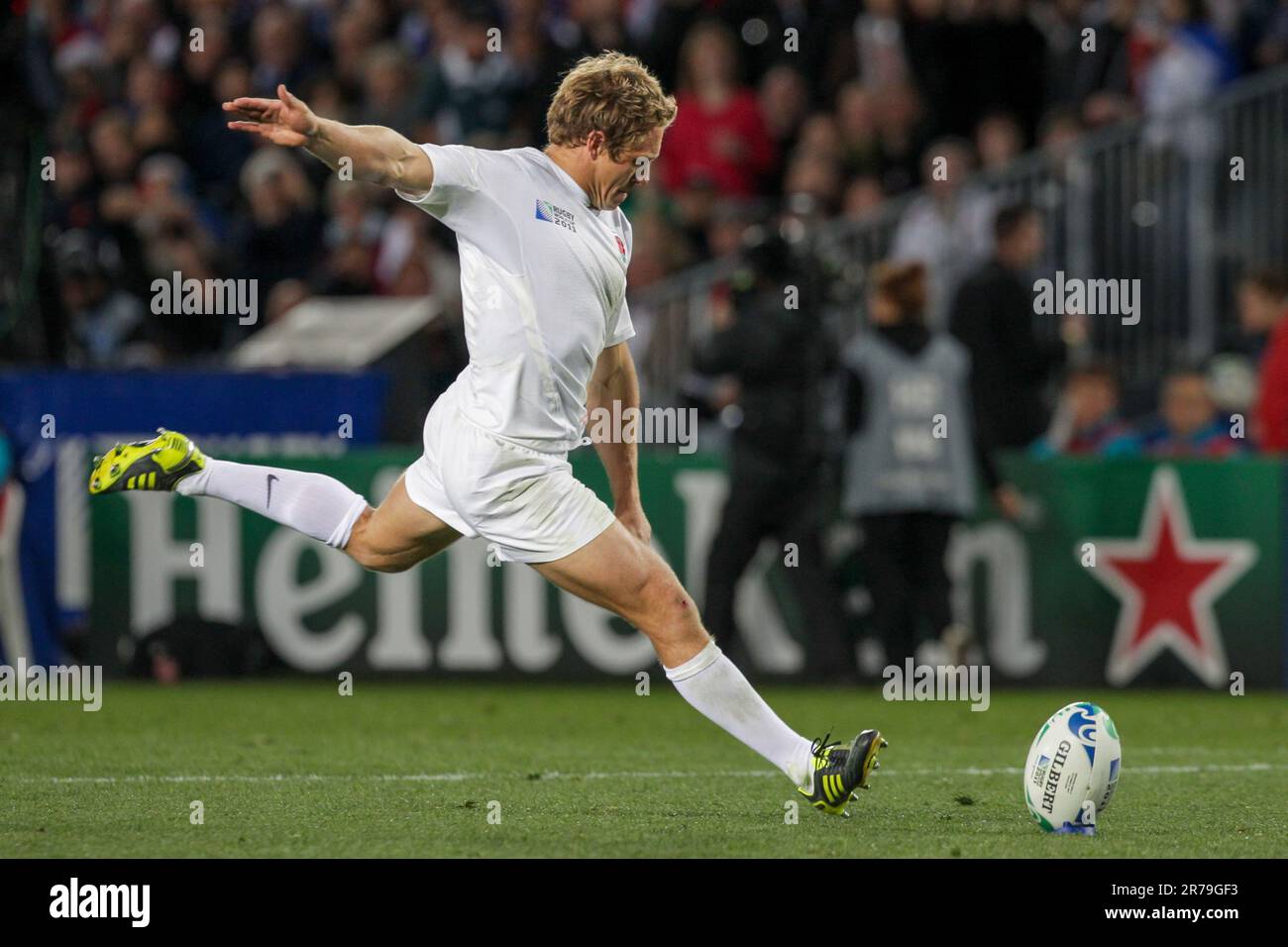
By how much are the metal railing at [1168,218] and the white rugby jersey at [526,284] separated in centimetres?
726

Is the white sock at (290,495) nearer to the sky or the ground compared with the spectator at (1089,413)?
nearer to the ground

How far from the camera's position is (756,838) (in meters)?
6.46

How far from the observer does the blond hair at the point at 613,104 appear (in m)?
6.61

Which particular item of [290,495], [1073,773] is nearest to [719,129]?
[290,495]

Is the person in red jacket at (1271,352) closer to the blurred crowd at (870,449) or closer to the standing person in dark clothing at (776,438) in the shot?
the blurred crowd at (870,449)

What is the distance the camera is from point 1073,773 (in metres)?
6.61

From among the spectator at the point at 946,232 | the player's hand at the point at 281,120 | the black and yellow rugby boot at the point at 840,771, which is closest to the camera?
the player's hand at the point at 281,120

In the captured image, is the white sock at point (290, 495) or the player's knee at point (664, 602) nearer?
the player's knee at point (664, 602)

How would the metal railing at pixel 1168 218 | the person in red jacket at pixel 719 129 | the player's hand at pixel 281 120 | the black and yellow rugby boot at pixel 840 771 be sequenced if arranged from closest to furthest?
the player's hand at pixel 281 120, the black and yellow rugby boot at pixel 840 771, the metal railing at pixel 1168 218, the person in red jacket at pixel 719 129

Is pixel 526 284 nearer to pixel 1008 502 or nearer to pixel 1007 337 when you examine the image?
pixel 1008 502

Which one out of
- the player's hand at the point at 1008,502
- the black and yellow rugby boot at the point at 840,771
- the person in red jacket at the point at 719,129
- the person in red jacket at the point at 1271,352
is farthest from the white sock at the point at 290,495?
the person in red jacket at the point at 719,129

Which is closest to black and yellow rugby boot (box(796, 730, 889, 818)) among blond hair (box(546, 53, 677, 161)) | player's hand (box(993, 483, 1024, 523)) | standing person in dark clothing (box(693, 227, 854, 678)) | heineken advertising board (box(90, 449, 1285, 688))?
blond hair (box(546, 53, 677, 161))

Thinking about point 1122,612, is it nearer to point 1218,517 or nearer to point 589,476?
point 1218,517

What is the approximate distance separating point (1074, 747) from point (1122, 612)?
5.51 meters
